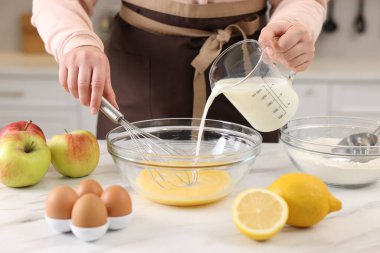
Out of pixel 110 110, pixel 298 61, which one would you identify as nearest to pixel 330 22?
pixel 298 61

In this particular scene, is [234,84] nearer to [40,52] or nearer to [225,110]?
[225,110]

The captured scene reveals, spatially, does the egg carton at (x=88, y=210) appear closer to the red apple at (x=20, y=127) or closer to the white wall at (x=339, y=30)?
the red apple at (x=20, y=127)

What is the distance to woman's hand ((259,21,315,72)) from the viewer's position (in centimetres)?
105

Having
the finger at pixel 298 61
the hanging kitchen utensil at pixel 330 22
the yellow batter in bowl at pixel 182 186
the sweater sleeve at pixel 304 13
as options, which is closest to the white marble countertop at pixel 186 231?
the yellow batter in bowl at pixel 182 186

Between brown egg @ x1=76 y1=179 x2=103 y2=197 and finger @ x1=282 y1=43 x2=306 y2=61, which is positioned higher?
finger @ x1=282 y1=43 x2=306 y2=61

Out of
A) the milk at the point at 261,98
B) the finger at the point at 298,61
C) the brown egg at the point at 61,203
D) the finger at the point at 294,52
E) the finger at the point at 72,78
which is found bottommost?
the brown egg at the point at 61,203

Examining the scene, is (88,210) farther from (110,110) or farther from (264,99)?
(264,99)

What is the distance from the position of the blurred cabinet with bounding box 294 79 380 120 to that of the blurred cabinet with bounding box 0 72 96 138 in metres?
0.90

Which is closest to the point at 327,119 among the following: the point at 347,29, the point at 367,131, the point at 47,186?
the point at 367,131

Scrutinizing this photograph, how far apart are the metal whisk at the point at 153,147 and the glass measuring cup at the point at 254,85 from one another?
15cm

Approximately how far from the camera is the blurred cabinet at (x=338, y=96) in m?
2.37

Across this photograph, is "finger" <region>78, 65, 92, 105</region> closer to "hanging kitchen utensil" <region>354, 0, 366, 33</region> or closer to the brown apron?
the brown apron

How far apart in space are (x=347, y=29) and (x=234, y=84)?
203cm

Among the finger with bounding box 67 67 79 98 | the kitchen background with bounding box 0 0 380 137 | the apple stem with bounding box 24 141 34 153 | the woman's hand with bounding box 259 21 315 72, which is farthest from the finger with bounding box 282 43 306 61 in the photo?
the kitchen background with bounding box 0 0 380 137
